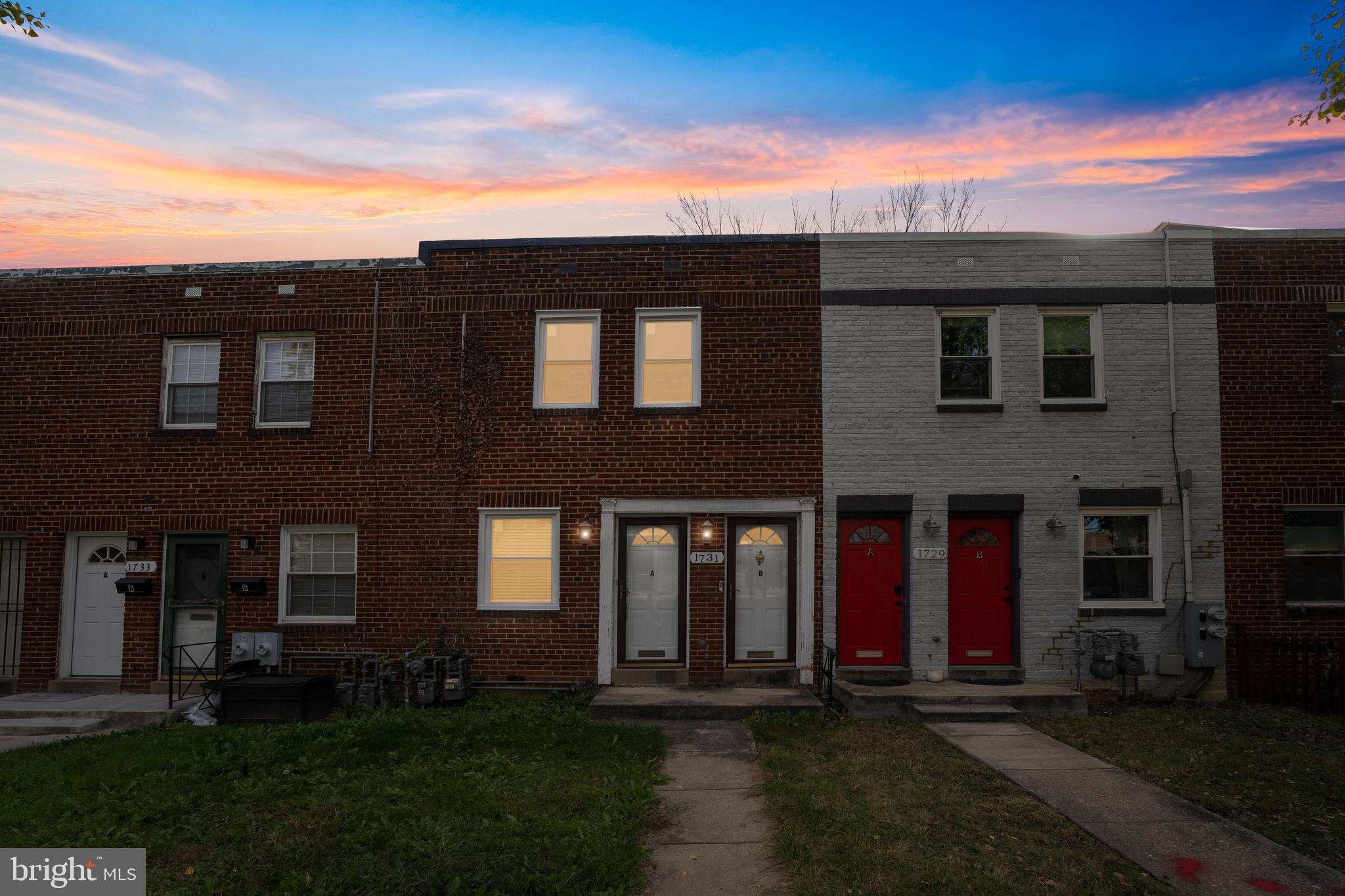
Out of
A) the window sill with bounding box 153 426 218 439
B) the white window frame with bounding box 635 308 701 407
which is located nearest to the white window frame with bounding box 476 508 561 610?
the white window frame with bounding box 635 308 701 407

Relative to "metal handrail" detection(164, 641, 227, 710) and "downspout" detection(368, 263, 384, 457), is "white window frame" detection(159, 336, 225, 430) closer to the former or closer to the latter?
"downspout" detection(368, 263, 384, 457)

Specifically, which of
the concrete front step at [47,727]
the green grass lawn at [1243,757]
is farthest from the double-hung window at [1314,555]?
the concrete front step at [47,727]

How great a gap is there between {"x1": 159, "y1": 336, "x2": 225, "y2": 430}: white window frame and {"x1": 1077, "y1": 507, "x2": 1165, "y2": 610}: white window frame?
12.7 metres

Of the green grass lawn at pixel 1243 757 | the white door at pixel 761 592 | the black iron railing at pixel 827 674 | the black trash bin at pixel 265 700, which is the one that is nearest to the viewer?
the green grass lawn at pixel 1243 757

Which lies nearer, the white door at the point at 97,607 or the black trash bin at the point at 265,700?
the black trash bin at the point at 265,700

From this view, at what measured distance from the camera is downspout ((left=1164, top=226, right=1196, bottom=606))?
37.5 feet

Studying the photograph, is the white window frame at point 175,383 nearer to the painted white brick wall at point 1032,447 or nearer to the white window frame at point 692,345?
the white window frame at point 692,345

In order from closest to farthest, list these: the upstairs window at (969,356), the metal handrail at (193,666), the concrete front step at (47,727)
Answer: the concrete front step at (47,727) → the metal handrail at (193,666) → the upstairs window at (969,356)

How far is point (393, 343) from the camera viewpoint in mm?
12062

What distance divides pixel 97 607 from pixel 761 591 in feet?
32.1

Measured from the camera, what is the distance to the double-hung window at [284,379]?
1216cm

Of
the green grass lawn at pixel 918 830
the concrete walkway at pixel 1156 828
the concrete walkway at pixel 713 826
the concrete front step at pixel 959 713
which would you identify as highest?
the concrete front step at pixel 959 713

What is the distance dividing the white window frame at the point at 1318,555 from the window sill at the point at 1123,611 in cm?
182

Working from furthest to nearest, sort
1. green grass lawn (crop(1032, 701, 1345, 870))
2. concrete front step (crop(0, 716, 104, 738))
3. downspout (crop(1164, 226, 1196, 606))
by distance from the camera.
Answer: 1. downspout (crop(1164, 226, 1196, 606))
2. concrete front step (crop(0, 716, 104, 738))
3. green grass lawn (crop(1032, 701, 1345, 870))
